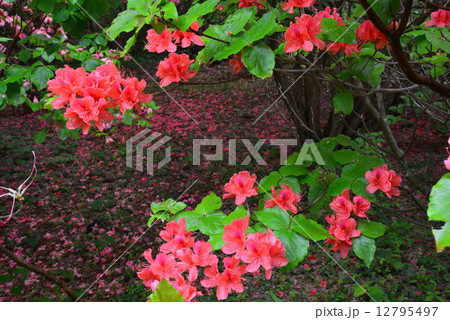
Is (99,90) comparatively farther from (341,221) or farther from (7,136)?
(7,136)

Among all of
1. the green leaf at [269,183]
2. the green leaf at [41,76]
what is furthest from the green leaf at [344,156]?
the green leaf at [41,76]

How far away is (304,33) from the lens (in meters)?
1.25

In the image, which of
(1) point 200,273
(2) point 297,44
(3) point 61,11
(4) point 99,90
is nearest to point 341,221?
(2) point 297,44

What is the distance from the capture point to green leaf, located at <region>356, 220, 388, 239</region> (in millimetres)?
1256

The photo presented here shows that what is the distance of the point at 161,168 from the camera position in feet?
16.9

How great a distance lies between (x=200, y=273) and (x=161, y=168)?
7.18 feet

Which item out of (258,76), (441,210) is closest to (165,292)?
(441,210)

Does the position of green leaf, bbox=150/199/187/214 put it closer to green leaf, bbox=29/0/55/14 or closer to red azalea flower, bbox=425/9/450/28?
green leaf, bbox=29/0/55/14

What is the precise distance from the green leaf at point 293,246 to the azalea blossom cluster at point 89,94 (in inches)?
22.7

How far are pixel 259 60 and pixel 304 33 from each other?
0.73ft

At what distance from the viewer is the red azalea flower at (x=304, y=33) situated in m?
1.24

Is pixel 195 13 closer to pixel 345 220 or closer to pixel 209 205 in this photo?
pixel 209 205

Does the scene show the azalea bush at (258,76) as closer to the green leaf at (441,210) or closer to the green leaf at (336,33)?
the green leaf at (336,33)

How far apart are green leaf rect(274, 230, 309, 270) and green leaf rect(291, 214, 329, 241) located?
0.01 m
